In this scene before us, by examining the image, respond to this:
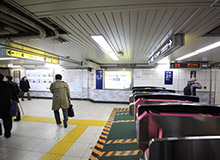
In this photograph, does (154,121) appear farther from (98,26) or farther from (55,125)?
(55,125)

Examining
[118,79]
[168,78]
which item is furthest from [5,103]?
[168,78]

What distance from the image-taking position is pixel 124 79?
7629 millimetres

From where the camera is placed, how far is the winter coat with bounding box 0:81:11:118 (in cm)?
283

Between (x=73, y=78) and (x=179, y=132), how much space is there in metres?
7.90

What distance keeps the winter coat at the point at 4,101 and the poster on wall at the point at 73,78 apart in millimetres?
5481

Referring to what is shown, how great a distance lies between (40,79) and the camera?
8773mm

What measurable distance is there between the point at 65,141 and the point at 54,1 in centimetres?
302

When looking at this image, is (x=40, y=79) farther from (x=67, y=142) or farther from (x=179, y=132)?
(x=179, y=132)

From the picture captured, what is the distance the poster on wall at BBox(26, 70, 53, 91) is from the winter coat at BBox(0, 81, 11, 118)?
6.05 meters

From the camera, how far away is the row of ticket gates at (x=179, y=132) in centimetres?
102

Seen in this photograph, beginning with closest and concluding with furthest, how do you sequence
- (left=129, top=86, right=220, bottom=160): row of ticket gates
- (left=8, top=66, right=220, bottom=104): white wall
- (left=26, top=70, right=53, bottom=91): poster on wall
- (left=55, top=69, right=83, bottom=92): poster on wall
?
(left=129, top=86, right=220, bottom=160): row of ticket gates < (left=8, top=66, right=220, bottom=104): white wall < (left=55, top=69, right=83, bottom=92): poster on wall < (left=26, top=70, right=53, bottom=91): poster on wall

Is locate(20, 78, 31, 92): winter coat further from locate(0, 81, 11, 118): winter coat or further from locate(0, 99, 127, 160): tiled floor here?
locate(0, 81, 11, 118): winter coat

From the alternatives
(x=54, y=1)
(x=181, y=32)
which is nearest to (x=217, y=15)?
(x=181, y=32)

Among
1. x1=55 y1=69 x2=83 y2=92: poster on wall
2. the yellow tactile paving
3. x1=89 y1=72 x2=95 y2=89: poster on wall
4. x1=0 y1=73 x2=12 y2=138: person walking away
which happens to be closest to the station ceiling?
x1=0 y1=73 x2=12 y2=138: person walking away
